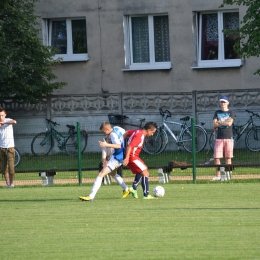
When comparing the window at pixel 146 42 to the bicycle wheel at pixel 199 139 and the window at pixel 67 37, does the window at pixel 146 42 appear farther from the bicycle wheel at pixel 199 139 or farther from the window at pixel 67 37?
the bicycle wheel at pixel 199 139

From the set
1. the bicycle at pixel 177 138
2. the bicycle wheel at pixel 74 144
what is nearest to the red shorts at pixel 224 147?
the bicycle at pixel 177 138

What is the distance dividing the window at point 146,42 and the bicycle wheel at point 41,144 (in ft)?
27.6

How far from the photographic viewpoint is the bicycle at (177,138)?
22438 mm

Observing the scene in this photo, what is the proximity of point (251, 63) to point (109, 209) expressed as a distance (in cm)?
1587

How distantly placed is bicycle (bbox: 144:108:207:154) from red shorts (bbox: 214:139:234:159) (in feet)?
4.09

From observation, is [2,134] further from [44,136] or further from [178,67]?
[178,67]

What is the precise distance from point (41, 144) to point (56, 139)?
45 centimetres

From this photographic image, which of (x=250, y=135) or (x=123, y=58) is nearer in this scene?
(x=250, y=135)

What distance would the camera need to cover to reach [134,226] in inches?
487

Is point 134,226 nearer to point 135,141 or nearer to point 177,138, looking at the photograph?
point 135,141

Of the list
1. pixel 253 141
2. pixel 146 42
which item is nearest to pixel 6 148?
pixel 253 141

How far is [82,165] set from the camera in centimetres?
2177

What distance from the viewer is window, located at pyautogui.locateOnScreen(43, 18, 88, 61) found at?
104ft

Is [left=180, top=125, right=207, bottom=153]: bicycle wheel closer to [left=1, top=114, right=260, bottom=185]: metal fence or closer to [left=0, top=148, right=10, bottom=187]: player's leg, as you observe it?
[left=1, top=114, right=260, bottom=185]: metal fence
